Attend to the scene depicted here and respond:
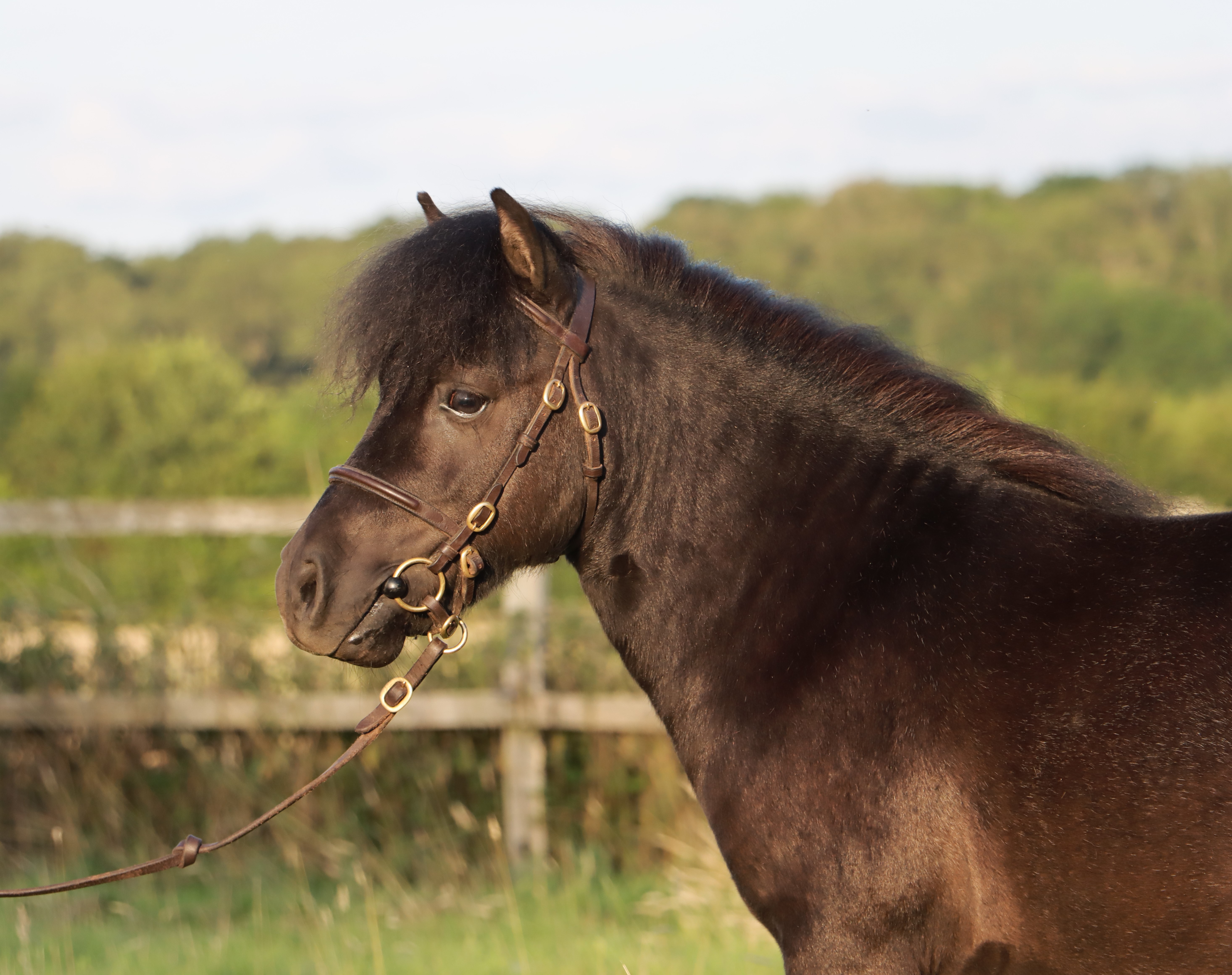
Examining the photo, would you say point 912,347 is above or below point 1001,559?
above

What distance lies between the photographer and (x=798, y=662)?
253 cm

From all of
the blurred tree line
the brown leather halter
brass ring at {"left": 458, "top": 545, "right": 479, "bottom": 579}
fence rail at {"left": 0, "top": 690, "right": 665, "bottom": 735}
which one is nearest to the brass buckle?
the brown leather halter

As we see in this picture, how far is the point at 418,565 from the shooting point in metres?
2.71

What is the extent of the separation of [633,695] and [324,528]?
3883 mm

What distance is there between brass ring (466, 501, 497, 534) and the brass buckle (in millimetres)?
286

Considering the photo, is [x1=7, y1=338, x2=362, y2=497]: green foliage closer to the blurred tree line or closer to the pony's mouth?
the blurred tree line

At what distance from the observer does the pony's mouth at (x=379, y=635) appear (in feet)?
8.80

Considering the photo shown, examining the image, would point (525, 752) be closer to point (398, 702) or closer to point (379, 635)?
point (398, 702)

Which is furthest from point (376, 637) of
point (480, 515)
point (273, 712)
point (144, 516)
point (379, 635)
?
point (144, 516)

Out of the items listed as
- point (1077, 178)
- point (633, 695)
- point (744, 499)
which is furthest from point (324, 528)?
point (1077, 178)

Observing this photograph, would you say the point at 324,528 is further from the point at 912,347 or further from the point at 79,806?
the point at 79,806

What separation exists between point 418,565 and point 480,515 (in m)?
0.20

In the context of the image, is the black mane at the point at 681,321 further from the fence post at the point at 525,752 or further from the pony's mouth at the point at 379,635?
the fence post at the point at 525,752

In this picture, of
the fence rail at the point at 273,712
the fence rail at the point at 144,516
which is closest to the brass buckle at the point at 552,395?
the fence rail at the point at 273,712
